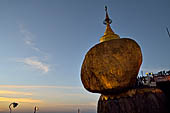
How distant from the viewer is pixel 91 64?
47.1 feet

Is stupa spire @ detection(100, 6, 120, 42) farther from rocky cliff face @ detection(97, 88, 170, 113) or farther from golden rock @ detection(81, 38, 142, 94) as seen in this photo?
rocky cliff face @ detection(97, 88, 170, 113)

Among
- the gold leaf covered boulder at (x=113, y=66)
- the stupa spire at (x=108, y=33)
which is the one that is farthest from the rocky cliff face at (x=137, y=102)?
the stupa spire at (x=108, y=33)

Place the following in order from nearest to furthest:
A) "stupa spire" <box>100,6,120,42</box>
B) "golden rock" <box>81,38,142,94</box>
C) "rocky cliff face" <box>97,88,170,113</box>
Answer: "golden rock" <box>81,38,142,94</box>, "rocky cliff face" <box>97,88,170,113</box>, "stupa spire" <box>100,6,120,42</box>

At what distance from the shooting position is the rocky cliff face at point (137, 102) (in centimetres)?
1322

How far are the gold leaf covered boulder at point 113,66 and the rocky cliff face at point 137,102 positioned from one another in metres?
1.06

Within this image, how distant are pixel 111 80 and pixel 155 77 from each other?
23.8 ft

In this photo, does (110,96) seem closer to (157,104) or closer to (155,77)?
(157,104)

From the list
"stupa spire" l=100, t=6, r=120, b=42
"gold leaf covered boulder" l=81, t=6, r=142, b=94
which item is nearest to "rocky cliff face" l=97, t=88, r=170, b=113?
"gold leaf covered boulder" l=81, t=6, r=142, b=94

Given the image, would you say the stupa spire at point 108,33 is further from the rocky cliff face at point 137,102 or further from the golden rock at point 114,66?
the rocky cliff face at point 137,102

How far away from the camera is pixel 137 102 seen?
13477 mm

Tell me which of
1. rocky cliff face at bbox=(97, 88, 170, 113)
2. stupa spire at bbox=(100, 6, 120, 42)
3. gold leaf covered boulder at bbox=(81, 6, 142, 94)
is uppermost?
stupa spire at bbox=(100, 6, 120, 42)

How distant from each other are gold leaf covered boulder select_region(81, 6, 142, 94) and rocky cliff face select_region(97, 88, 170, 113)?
1.06 m

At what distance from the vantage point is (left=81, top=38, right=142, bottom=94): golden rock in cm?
1299

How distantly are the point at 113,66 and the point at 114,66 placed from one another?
96mm
